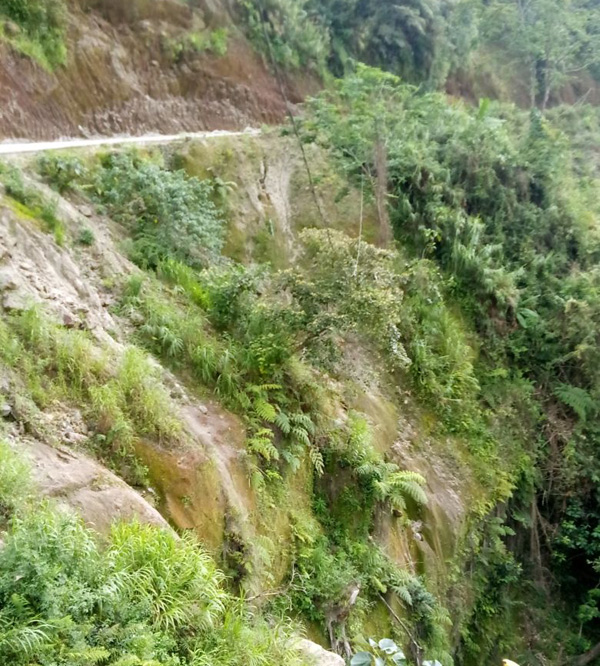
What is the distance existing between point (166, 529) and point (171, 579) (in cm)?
71

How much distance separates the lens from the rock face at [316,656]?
5.37 meters

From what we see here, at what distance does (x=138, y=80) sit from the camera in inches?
553

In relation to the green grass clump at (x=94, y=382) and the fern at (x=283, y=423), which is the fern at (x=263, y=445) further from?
the green grass clump at (x=94, y=382)

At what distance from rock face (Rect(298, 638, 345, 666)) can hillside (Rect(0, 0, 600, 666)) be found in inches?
1.5

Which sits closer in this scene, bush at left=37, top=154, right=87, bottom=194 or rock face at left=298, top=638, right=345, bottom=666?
rock face at left=298, top=638, right=345, bottom=666

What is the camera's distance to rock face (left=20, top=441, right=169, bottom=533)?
522cm

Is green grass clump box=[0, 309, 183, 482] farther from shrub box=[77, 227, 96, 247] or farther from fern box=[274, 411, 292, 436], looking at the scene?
shrub box=[77, 227, 96, 247]

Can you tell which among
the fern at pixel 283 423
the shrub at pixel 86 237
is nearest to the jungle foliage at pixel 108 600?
the fern at pixel 283 423

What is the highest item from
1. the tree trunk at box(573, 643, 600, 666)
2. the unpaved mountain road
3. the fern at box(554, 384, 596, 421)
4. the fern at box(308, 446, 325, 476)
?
the unpaved mountain road

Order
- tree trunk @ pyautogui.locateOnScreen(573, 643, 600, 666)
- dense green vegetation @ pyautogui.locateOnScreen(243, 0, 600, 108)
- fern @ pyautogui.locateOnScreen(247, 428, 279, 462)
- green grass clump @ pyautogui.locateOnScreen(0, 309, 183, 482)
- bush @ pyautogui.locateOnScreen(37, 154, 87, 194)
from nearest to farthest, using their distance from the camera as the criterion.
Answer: green grass clump @ pyautogui.locateOnScreen(0, 309, 183, 482) → fern @ pyautogui.locateOnScreen(247, 428, 279, 462) → bush @ pyautogui.locateOnScreen(37, 154, 87, 194) → tree trunk @ pyautogui.locateOnScreen(573, 643, 600, 666) → dense green vegetation @ pyautogui.locateOnScreen(243, 0, 600, 108)

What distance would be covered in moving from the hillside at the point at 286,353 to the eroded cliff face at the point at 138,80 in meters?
0.06

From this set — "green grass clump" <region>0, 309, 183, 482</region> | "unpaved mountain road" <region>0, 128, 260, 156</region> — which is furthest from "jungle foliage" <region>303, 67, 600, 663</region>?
"green grass clump" <region>0, 309, 183, 482</region>

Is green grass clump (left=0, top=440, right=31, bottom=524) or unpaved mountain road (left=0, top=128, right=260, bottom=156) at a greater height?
unpaved mountain road (left=0, top=128, right=260, bottom=156)

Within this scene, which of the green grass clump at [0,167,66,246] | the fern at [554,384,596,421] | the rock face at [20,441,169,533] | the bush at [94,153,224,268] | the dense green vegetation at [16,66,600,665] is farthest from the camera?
the fern at [554,384,596,421]
